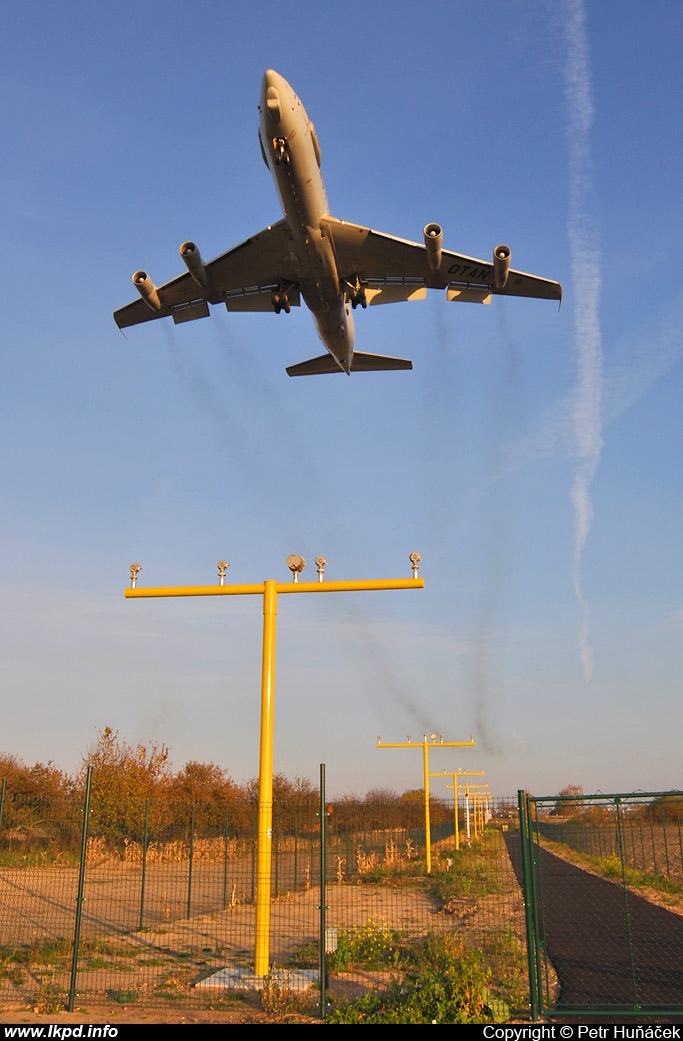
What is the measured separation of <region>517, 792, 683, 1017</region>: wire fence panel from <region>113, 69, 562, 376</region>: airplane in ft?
46.0

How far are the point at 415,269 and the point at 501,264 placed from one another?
401 centimetres

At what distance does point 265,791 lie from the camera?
12.5m

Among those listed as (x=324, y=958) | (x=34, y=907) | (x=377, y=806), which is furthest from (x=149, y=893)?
(x=324, y=958)

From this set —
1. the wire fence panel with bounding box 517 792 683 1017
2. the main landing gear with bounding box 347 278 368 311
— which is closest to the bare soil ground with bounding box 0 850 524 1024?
the wire fence panel with bounding box 517 792 683 1017

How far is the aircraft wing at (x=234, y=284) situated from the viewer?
22.6m

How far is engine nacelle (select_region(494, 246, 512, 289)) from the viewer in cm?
1970

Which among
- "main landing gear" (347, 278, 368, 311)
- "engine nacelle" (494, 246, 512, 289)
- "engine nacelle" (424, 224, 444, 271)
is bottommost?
"engine nacelle" (494, 246, 512, 289)

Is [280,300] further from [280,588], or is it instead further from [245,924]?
[245,924]

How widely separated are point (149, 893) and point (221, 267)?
62.5 feet

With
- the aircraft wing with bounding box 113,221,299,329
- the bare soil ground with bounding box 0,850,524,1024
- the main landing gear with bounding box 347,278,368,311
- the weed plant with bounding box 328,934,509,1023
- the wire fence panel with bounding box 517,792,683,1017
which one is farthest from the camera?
the main landing gear with bounding box 347,278,368,311

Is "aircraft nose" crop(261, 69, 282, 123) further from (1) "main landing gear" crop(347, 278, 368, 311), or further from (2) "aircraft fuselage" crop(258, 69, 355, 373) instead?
(1) "main landing gear" crop(347, 278, 368, 311)

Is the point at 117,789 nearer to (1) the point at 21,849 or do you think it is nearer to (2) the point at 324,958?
(1) the point at 21,849
